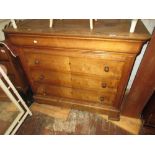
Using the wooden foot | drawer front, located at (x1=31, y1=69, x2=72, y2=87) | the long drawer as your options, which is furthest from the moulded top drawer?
the wooden foot

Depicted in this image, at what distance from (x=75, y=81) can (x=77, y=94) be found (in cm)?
22

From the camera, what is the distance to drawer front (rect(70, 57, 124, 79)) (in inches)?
54.2

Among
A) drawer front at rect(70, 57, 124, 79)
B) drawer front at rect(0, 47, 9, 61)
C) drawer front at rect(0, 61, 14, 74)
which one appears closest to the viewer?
drawer front at rect(70, 57, 124, 79)

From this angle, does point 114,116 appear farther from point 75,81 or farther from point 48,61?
point 48,61

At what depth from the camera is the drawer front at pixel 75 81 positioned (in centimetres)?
155

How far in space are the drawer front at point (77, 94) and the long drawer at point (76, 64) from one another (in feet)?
0.98

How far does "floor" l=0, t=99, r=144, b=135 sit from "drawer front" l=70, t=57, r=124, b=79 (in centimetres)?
68

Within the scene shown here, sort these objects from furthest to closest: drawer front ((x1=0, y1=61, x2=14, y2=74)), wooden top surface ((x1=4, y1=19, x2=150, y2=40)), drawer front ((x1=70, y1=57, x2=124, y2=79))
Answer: drawer front ((x1=0, y1=61, x2=14, y2=74))
drawer front ((x1=70, y1=57, x2=124, y2=79))
wooden top surface ((x1=4, y1=19, x2=150, y2=40))

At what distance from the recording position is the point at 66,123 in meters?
1.83

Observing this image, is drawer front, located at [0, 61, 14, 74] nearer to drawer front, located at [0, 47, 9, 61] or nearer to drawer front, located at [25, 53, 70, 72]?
drawer front, located at [0, 47, 9, 61]
